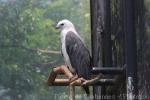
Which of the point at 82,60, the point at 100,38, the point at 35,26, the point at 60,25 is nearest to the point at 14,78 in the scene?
the point at 35,26

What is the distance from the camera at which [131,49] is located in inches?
75.5

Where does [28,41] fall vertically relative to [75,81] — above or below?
above

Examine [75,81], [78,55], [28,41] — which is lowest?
[75,81]

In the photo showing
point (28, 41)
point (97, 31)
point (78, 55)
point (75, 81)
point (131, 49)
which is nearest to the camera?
point (131, 49)

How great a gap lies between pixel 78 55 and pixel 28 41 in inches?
97.2

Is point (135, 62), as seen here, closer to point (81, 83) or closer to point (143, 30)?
point (143, 30)

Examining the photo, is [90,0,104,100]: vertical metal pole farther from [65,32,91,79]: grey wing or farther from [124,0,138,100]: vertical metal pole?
[124,0,138,100]: vertical metal pole

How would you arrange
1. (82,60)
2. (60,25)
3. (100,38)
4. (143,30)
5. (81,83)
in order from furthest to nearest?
(60,25) → (82,60) → (100,38) → (81,83) → (143,30)

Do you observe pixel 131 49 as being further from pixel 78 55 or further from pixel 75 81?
pixel 78 55

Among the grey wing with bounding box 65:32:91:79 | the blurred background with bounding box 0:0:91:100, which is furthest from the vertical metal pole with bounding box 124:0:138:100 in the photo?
the blurred background with bounding box 0:0:91:100

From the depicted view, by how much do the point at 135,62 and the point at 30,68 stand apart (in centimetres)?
363

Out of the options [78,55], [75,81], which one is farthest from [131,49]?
[78,55]

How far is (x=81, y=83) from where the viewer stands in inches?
89.8

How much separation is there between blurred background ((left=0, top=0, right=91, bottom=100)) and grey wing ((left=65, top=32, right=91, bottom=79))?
2.19 m
